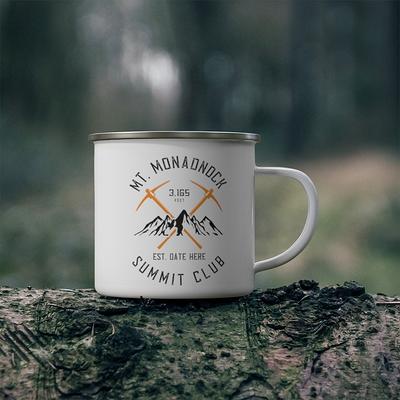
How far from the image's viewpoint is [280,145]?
815cm

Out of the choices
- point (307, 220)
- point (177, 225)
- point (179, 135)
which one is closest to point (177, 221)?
point (177, 225)

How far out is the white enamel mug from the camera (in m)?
1.53

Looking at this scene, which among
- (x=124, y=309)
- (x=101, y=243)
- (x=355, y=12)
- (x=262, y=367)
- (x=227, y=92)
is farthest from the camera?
(x=355, y=12)

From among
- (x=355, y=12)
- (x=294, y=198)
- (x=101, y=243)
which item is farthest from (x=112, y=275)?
(x=355, y=12)

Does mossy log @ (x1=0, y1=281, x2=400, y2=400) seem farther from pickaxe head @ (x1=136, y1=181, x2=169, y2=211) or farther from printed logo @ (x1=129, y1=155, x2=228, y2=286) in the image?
pickaxe head @ (x1=136, y1=181, x2=169, y2=211)

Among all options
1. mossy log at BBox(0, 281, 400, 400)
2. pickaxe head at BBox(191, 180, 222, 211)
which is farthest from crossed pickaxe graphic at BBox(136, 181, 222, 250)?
mossy log at BBox(0, 281, 400, 400)

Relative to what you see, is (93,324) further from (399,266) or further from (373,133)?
(373,133)

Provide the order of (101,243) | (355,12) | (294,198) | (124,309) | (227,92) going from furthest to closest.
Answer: (355,12) → (227,92) → (294,198) → (101,243) → (124,309)

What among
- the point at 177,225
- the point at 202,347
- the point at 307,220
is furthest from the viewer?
the point at 307,220

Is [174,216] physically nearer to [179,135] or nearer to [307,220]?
[179,135]

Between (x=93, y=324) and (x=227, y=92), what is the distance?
680cm

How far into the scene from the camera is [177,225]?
5.01ft

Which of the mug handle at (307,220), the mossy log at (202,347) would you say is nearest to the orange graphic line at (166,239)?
the mossy log at (202,347)

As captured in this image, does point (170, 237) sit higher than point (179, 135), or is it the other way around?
point (179, 135)
